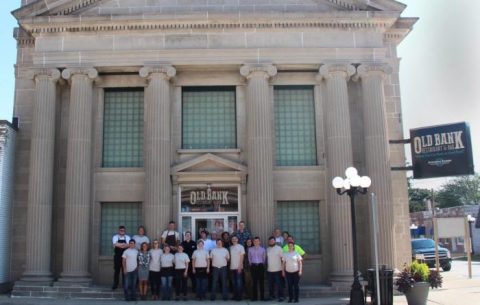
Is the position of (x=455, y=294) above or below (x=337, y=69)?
below

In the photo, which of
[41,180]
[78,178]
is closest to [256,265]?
[78,178]

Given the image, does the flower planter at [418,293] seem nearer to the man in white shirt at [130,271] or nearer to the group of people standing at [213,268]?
the group of people standing at [213,268]

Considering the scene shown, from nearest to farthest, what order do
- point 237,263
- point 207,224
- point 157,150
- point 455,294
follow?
point 237,263
point 455,294
point 157,150
point 207,224

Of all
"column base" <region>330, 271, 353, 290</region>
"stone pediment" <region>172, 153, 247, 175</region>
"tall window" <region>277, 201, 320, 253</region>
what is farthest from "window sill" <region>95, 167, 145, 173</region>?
"column base" <region>330, 271, 353, 290</region>

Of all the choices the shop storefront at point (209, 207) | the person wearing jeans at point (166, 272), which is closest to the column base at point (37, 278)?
the person wearing jeans at point (166, 272)

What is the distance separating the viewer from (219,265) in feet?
54.9

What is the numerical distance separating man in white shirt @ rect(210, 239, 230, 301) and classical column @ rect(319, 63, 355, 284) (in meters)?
4.06

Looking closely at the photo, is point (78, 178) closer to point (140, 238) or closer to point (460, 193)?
point (140, 238)

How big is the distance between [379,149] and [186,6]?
9.00 meters

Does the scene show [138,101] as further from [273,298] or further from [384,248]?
[384,248]

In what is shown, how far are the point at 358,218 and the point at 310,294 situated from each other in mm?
3596

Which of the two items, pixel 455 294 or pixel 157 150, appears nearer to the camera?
pixel 455 294

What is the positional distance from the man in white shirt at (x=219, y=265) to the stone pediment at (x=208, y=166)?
3710mm

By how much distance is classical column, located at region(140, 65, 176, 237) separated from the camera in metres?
19.0
